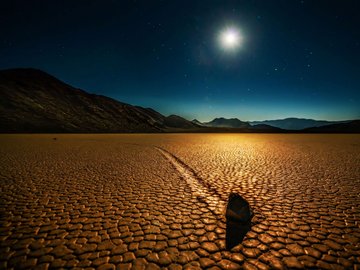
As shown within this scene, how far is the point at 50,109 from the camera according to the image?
59.8 meters

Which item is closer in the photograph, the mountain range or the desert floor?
the desert floor

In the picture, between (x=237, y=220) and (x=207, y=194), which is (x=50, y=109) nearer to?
(x=207, y=194)

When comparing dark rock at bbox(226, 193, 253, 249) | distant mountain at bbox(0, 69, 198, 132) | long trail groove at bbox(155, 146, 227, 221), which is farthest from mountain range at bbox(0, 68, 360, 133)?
dark rock at bbox(226, 193, 253, 249)

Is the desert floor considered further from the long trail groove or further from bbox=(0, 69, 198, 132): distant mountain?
bbox=(0, 69, 198, 132): distant mountain

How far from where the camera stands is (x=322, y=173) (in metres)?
6.76

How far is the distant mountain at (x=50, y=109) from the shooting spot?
48.5 m

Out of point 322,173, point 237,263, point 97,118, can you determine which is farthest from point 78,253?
point 97,118

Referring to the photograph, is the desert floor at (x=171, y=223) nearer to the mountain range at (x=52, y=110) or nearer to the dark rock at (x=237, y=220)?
the dark rock at (x=237, y=220)

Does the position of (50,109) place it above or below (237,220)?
above

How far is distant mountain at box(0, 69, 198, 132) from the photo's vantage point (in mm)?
48463

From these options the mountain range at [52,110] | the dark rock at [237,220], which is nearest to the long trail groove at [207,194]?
A: the dark rock at [237,220]

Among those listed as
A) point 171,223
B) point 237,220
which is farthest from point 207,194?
point 171,223

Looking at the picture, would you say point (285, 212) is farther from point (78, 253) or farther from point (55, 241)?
point (55, 241)

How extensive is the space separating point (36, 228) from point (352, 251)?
16.3ft
